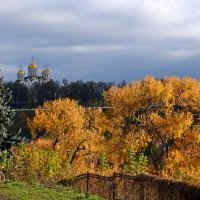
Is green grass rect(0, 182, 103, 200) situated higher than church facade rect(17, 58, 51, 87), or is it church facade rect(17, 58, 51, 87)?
church facade rect(17, 58, 51, 87)

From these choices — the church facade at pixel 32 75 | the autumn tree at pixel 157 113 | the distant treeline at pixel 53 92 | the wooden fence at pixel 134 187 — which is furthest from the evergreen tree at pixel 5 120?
the church facade at pixel 32 75

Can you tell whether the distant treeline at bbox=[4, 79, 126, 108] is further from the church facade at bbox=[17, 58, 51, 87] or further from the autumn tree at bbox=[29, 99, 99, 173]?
the autumn tree at bbox=[29, 99, 99, 173]

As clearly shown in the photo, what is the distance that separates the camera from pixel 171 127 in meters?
42.3

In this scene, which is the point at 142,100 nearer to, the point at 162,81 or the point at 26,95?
the point at 162,81

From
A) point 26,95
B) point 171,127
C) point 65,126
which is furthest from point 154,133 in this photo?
point 26,95

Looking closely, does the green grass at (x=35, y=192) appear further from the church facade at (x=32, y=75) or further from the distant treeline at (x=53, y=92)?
the church facade at (x=32, y=75)

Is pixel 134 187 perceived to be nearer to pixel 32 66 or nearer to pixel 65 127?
pixel 65 127

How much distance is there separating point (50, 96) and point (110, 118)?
282ft

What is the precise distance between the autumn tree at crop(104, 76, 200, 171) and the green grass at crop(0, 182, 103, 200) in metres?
24.1

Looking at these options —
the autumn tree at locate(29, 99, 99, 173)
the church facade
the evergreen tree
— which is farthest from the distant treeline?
the evergreen tree

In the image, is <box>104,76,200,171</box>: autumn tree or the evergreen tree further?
<box>104,76,200,171</box>: autumn tree

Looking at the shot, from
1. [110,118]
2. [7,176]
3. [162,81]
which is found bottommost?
[7,176]

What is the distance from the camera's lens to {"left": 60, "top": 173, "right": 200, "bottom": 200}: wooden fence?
16484mm

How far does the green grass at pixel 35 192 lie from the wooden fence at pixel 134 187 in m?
1.28
